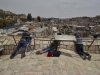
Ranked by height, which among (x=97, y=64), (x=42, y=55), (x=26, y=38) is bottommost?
(x=97, y=64)

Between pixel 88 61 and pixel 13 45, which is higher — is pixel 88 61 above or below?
below

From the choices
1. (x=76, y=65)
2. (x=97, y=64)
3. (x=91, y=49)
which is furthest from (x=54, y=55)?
(x=91, y=49)

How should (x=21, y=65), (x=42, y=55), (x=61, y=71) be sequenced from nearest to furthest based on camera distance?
(x=61, y=71) → (x=21, y=65) → (x=42, y=55)

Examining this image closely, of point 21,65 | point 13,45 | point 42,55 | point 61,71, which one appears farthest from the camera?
point 13,45

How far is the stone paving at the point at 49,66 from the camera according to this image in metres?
5.10

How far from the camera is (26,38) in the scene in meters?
7.09

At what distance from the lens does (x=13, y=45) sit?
26.0ft

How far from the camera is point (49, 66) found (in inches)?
214

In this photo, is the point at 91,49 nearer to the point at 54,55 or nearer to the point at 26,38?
the point at 54,55

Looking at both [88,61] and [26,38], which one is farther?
[26,38]

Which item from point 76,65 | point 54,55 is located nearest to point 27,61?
point 54,55

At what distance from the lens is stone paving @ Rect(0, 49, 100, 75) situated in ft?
16.7

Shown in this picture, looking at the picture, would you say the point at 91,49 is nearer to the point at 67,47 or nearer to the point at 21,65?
the point at 67,47

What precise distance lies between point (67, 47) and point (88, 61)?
1.90 meters
